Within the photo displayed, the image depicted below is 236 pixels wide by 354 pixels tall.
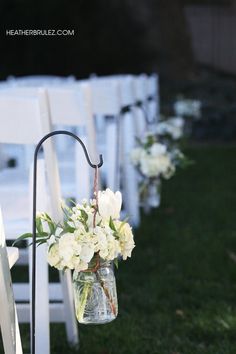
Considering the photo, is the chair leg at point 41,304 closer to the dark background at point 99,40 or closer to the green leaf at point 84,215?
the green leaf at point 84,215

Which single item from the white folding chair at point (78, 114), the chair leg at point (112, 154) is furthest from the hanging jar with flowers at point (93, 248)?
the chair leg at point (112, 154)

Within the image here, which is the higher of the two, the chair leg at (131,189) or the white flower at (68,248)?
the white flower at (68,248)

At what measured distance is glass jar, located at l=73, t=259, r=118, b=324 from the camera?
2.17 meters

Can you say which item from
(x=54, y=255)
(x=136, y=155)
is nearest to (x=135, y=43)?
(x=136, y=155)

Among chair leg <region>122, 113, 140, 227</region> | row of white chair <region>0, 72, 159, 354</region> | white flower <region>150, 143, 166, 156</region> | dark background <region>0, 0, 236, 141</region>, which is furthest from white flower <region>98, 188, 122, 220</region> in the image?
dark background <region>0, 0, 236, 141</region>

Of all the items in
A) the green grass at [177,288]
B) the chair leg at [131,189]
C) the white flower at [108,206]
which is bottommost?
the green grass at [177,288]

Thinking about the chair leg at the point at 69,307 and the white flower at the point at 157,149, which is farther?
the white flower at the point at 157,149

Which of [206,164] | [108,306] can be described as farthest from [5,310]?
[206,164]

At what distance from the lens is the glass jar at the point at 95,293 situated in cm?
217

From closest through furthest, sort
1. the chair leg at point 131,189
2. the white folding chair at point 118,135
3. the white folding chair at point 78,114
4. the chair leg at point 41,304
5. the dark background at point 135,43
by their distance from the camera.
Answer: the chair leg at point 41,304 < the white folding chair at point 78,114 < the white folding chair at point 118,135 < the chair leg at point 131,189 < the dark background at point 135,43

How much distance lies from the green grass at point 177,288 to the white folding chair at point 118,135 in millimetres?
263

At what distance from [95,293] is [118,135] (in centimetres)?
292

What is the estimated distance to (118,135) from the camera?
505 cm

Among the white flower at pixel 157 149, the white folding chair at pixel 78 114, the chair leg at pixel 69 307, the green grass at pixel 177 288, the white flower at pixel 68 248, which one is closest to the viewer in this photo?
the white flower at pixel 68 248
